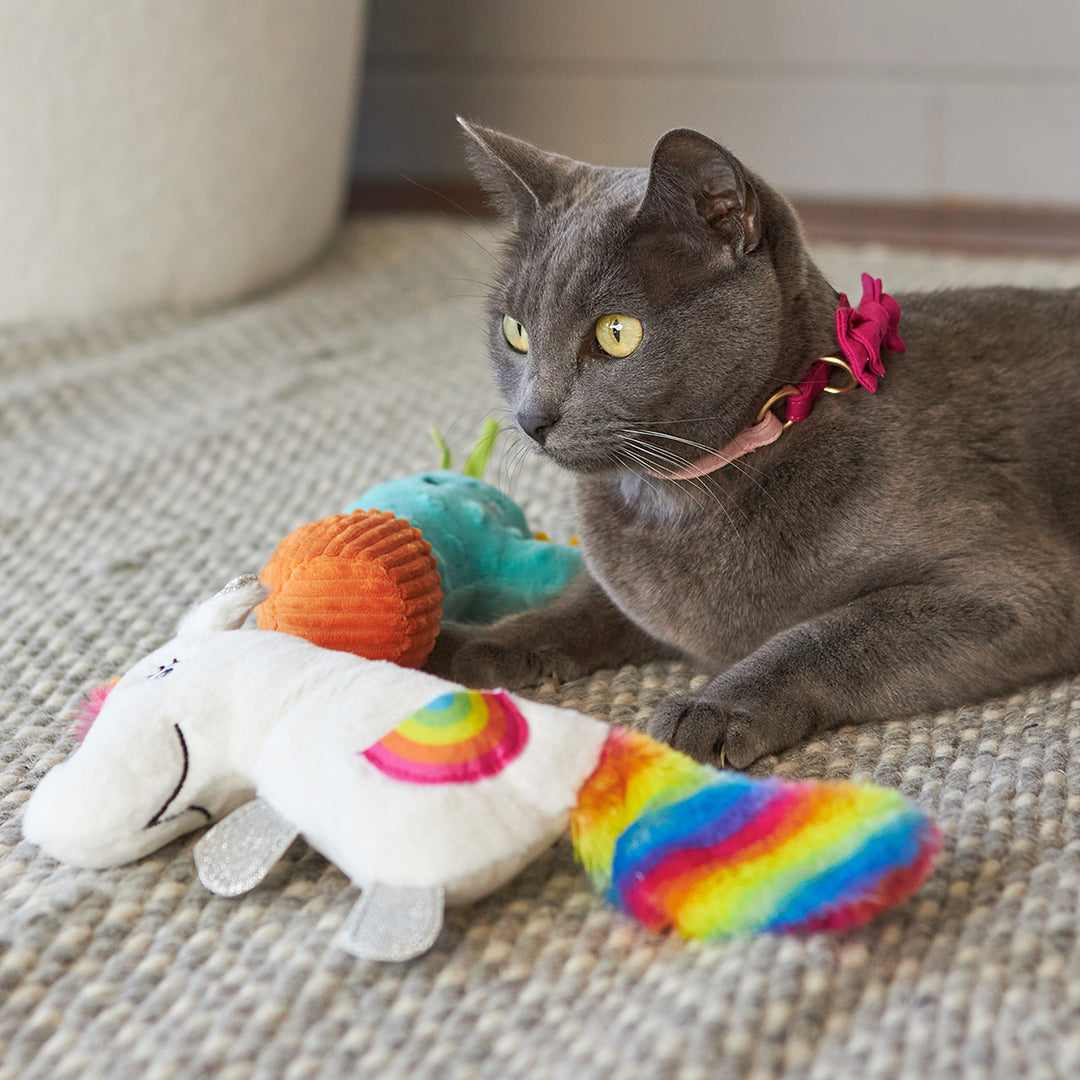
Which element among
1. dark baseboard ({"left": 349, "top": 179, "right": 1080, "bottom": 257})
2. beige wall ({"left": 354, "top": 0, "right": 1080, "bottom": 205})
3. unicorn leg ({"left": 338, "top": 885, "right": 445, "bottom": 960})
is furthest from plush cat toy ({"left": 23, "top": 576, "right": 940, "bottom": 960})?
beige wall ({"left": 354, "top": 0, "right": 1080, "bottom": 205})

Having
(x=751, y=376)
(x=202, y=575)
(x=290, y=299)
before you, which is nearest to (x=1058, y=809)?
(x=751, y=376)

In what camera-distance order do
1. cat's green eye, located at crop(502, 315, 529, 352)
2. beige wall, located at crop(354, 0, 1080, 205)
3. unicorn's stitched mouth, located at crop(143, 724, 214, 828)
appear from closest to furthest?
unicorn's stitched mouth, located at crop(143, 724, 214, 828) < cat's green eye, located at crop(502, 315, 529, 352) < beige wall, located at crop(354, 0, 1080, 205)

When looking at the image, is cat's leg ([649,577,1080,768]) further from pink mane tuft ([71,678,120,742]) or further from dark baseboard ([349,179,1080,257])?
dark baseboard ([349,179,1080,257])

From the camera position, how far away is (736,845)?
23.6 inches

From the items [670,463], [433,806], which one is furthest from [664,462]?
[433,806]

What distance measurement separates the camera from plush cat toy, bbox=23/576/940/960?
59 cm

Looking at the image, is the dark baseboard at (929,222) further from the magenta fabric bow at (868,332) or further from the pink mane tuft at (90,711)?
the pink mane tuft at (90,711)

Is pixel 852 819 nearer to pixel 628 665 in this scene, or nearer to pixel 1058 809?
pixel 1058 809

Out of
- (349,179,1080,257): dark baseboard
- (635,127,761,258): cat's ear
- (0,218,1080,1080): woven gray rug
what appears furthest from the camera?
(349,179,1080,257): dark baseboard

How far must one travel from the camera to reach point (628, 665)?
3.29 ft

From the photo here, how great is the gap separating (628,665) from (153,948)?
1.54 feet

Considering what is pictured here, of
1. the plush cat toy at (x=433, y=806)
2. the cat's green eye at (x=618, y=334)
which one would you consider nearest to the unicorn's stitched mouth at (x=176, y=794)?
the plush cat toy at (x=433, y=806)

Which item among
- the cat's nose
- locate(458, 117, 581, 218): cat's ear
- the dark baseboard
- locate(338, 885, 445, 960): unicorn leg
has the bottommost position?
the dark baseboard

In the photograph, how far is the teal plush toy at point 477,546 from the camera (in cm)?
96
